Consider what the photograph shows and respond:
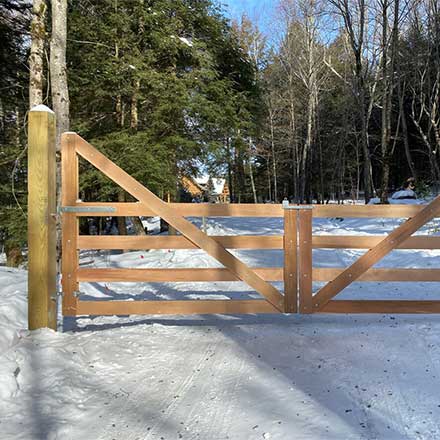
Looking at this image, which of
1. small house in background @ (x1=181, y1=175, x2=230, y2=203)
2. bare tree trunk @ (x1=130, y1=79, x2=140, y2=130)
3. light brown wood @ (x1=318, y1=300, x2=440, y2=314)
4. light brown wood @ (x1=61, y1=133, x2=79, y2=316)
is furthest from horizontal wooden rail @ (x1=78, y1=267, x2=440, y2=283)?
small house in background @ (x1=181, y1=175, x2=230, y2=203)

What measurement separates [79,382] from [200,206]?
6.15ft

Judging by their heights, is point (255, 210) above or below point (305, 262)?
above

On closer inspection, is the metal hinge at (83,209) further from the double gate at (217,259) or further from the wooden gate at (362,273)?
the wooden gate at (362,273)

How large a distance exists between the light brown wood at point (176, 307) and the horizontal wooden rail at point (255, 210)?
2.80ft

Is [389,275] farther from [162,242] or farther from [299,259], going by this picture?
[162,242]

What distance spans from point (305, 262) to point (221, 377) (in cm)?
143

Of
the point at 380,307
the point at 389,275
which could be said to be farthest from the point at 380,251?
the point at 380,307

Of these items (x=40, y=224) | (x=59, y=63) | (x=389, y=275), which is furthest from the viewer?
(x=59, y=63)

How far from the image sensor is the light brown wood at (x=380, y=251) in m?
3.98

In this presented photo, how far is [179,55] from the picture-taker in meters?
12.9

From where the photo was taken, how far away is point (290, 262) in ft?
13.7

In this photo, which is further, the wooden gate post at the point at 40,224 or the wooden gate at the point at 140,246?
the wooden gate at the point at 140,246

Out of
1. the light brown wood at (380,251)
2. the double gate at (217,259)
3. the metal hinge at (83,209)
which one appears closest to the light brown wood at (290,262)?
the double gate at (217,259)

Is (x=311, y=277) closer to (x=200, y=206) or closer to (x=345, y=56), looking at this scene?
(x=200, y=206)
